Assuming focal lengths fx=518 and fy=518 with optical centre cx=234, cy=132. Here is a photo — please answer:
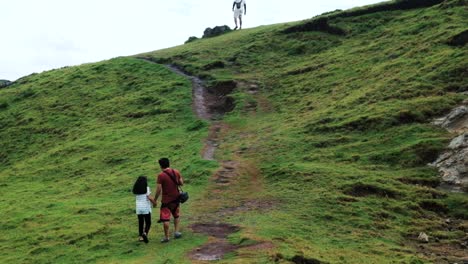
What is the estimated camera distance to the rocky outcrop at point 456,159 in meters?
20.2

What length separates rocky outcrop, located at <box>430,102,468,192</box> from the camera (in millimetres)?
20172

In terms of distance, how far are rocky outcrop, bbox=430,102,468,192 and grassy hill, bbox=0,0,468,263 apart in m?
0.55

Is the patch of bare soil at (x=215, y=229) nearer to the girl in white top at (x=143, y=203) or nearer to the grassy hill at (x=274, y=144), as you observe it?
the grassy hill at (x=274, y=144)

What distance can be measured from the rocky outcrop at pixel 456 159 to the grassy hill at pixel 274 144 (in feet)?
1.82

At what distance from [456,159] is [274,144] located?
10041mm

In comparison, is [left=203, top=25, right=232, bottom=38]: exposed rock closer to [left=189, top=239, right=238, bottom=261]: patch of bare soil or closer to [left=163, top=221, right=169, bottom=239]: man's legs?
[left=163, top=221, right=169, bottom=239]: man's legs

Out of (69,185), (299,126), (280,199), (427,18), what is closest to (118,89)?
(69,185)

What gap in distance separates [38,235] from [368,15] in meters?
39.1

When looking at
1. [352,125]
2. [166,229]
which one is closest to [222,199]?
[166,229]

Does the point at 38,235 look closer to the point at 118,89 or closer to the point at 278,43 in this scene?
the point at 118,89

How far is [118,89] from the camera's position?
160ft

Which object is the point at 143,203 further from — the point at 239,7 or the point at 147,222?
the point at 239,7

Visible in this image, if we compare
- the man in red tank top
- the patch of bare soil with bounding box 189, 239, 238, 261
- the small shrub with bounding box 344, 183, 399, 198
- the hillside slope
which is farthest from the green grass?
the small shrub with bounding box 344, 183, 399, 198

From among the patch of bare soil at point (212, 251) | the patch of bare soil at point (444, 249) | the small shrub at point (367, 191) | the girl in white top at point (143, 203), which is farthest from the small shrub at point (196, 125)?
the patch of bare soil at point (444, 249)
